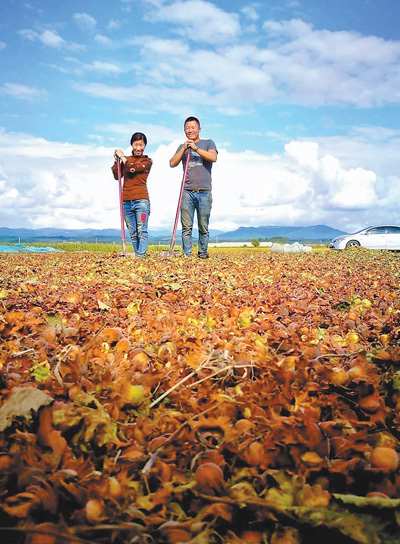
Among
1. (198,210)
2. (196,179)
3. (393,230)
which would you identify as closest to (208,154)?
(196,179)

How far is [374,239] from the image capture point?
2475 centimetres

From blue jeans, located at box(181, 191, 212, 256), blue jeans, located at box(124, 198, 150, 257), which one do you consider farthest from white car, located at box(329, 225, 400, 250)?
blue jeans, located at box(124, 198, 150, 257)

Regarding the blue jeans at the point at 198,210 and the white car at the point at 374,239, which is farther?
the white car at the point at 374,239

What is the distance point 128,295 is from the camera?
13.9ft

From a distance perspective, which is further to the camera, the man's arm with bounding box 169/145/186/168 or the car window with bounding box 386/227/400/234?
the car window with bounding box 386/227/400/234

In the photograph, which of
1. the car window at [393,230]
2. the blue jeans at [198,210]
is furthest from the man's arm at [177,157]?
the car window at [393,230]

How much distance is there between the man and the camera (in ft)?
29.3

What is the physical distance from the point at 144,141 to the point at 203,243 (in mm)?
2543

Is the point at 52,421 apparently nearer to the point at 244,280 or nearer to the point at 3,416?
the point at 3,416

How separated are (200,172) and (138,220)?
1.69 metres

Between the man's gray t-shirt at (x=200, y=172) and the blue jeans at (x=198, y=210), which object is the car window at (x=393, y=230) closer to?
the man's gray t-shirt at (x=200, y=172)

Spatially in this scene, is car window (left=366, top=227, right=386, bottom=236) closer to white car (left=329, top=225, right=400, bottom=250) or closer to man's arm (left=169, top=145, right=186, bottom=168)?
white car (left=329, top=225, right=400, bottom=250)

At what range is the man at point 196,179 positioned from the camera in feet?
29.3

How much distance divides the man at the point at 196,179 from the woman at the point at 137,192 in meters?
0.71
